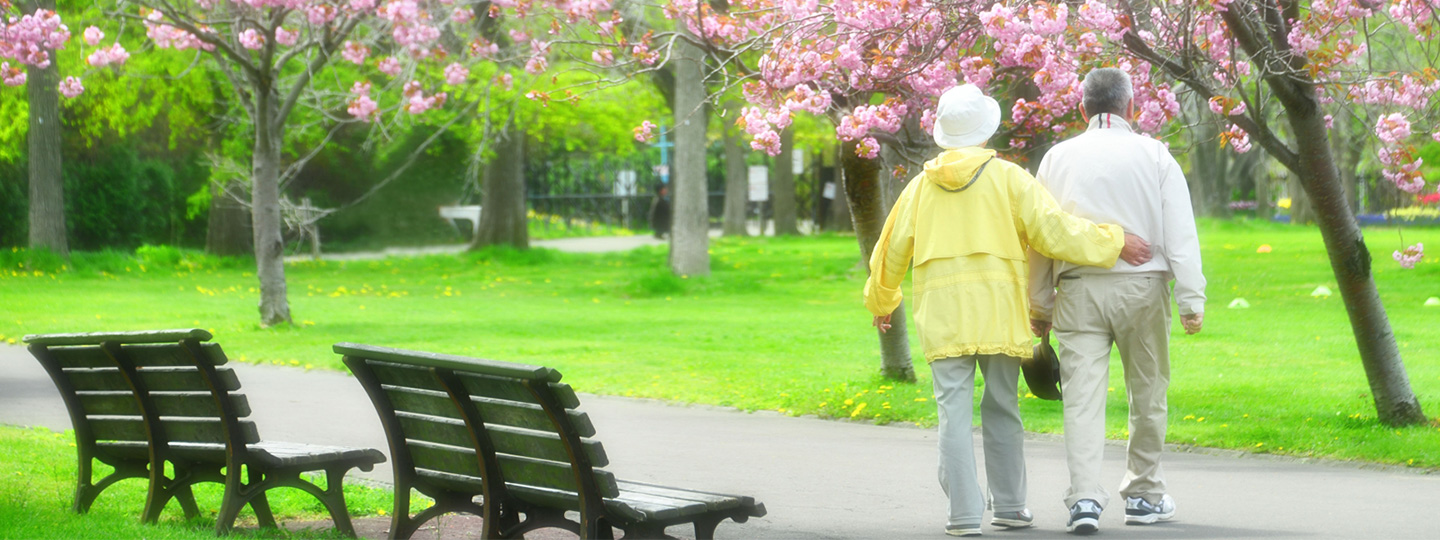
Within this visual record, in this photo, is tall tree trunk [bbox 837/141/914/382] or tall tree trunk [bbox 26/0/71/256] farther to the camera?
tall tree trunk [bbox 26/0/71/256]

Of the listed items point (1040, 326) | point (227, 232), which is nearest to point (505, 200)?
point (227, 232)

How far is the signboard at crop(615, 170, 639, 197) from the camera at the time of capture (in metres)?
43.3

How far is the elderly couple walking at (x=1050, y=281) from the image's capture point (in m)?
5.22

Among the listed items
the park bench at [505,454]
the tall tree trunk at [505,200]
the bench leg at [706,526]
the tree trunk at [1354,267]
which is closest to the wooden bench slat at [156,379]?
the park bench at [505,454]

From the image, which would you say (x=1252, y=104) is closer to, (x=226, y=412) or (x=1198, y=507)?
(x=1198, y=507)

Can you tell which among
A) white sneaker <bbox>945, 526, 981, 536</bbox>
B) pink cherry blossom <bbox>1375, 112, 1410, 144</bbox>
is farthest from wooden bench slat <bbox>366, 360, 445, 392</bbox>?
pink cherry blossom <bbox>1375, 112, 1410, 144</bbox>

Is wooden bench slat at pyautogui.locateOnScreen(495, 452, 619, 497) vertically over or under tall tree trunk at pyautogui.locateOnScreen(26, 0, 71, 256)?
under

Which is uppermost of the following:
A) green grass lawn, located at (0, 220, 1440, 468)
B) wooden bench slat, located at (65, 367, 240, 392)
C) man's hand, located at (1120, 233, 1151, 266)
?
man's hand, located at (1120, 233, 1151, 266)

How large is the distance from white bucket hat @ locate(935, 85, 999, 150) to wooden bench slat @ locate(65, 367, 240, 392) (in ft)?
8.76

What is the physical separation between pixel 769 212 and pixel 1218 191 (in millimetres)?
13963

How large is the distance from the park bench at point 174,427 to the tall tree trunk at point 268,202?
917cm

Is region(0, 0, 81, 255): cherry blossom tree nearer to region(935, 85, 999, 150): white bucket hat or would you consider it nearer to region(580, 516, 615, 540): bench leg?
region(935, 85, 999, 150): white bucket hat

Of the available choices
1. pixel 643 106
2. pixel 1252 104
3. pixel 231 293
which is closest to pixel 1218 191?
pixel 643 106

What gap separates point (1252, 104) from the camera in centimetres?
815
